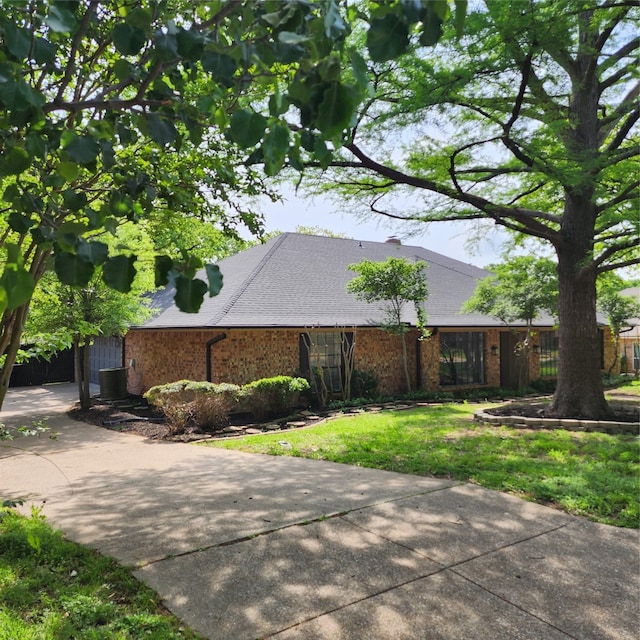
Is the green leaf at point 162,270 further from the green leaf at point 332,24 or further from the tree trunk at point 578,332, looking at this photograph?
the tree trunk at point 578,332

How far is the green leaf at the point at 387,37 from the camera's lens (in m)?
1.40

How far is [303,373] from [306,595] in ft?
34.2

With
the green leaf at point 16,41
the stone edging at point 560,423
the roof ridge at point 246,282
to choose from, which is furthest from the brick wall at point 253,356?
the green leaf at point 16,41

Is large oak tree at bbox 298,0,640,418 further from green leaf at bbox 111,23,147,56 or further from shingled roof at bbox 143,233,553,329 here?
green leaf at bbox 111,23,147,56

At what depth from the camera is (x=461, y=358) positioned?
1656 centimetres

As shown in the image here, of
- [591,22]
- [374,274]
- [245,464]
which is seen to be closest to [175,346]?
[374,274]

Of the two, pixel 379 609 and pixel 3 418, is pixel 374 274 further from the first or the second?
pixel 379 609

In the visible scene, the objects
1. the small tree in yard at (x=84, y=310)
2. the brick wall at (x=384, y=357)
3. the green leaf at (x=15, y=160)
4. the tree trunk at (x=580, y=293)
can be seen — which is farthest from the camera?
the brick wall at (x=384, y=357)

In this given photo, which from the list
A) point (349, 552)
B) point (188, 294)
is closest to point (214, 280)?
point (188, 294)

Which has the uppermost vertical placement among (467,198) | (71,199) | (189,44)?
(467,198)

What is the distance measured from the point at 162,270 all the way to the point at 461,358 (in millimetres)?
16110

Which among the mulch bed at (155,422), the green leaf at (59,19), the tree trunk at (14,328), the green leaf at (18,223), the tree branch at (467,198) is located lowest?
the mulch bed at (155,422)

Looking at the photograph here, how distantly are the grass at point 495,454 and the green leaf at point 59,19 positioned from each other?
529cm

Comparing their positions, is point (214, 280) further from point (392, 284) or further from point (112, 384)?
point (112, 384)
